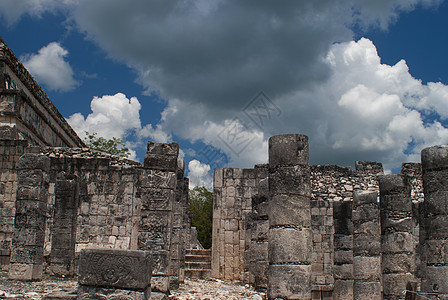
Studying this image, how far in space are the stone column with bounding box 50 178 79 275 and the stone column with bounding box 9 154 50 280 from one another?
138 cm

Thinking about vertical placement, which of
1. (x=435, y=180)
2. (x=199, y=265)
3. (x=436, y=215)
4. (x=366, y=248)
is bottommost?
(x=199, y=265)

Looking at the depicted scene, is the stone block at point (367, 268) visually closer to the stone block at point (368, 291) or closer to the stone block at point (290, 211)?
the stone block at point (368, 291)

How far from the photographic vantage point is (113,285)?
23.8 feet

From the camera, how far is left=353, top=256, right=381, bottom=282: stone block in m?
12.1

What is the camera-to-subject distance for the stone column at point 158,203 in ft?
32.8

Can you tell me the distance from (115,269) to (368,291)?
7442 millimetres

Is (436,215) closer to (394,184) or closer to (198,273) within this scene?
(394,184)

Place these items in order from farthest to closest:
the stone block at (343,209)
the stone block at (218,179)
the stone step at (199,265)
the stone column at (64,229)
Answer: the stone step at (199,265)
the stone block at (218,179)
the stone block at (343,209)
the stone column at (64,229)

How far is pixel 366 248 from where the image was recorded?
40.7 ft

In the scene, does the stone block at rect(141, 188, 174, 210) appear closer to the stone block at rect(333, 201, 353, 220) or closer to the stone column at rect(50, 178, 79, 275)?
the stone column at rect(50, 178, 79, 275)

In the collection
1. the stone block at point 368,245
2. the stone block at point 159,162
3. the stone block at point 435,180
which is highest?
the stone block at point 159,162

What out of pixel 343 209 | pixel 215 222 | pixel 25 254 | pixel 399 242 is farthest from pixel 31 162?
pixel 399 242

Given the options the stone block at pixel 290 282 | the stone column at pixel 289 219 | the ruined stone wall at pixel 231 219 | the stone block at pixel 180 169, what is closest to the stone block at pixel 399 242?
the stone column at pixel 289 219

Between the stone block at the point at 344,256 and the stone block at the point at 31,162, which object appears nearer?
the stone block at the point at 31,162
